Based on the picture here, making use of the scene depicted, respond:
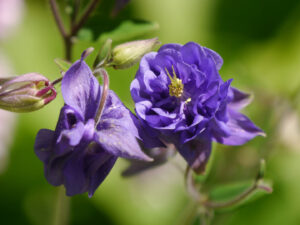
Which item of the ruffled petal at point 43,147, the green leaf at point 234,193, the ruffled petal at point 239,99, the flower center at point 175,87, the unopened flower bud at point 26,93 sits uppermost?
the unopened flower bud at point 26,93

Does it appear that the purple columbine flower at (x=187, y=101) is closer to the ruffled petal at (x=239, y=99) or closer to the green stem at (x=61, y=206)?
the ruffled petal at (x=239, y=99)

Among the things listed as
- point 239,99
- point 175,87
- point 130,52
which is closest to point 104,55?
point 130,52

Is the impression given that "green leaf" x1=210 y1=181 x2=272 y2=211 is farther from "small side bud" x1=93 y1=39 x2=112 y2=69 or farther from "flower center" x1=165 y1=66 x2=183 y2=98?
"small side bud" x1=93 y1=39 x2=112 y2=69

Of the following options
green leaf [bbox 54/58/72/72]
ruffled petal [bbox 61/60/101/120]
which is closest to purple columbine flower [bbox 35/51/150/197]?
ruffled petal [bbox 61/60/101/120]

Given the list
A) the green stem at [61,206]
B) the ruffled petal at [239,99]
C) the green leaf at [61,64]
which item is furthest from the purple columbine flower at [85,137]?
the green stem at [61,206]

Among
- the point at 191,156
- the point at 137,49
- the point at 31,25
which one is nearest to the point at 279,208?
the point at 191,156
